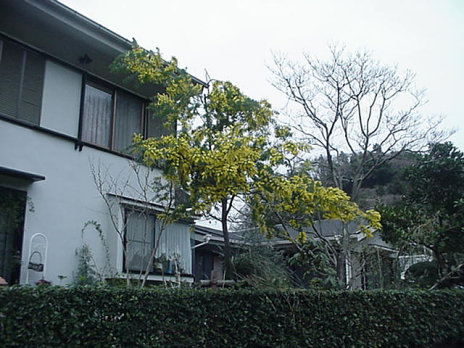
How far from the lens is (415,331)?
A: 29.9 feet

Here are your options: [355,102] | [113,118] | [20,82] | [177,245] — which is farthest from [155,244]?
[355,102]

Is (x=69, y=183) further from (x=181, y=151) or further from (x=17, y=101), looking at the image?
(x=181, y=151)

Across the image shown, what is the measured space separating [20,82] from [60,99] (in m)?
0.82

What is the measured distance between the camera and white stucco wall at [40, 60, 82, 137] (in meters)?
8.90

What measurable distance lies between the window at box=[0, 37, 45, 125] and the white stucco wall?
0.14 m

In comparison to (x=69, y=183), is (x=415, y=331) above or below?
below

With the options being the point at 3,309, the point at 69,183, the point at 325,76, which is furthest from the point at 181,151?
the point at 325,76

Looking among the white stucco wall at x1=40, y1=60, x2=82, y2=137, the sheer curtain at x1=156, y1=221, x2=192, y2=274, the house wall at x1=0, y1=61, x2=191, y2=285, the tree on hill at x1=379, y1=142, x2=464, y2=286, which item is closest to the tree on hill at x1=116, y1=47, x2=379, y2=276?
the white stucco wall at x1=40, y1=60, x2=82, y2=137

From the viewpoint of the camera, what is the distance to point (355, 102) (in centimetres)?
1270

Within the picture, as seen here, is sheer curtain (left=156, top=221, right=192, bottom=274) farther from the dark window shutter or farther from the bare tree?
the bare tree

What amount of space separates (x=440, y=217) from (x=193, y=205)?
732 centimetres

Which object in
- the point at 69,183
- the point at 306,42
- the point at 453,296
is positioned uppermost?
the point at 306,42

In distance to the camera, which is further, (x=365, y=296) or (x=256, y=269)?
(x=256, y=269)

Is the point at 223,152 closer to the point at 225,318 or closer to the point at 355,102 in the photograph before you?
the point at 225,318
